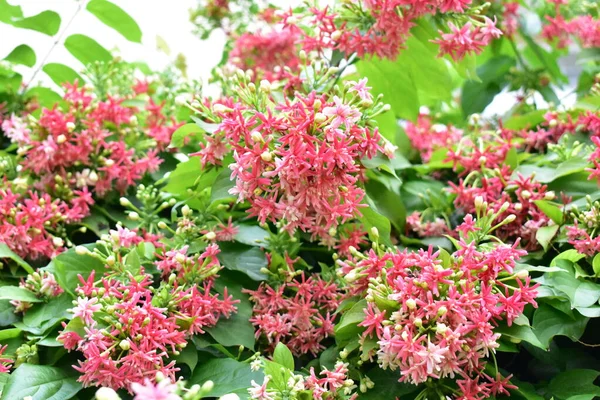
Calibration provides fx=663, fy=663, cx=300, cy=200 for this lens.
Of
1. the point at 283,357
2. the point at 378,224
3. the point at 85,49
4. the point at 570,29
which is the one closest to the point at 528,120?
the point at 570,29

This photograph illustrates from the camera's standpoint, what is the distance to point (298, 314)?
3.12ft

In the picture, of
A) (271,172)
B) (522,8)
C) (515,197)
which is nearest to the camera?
(271,172)

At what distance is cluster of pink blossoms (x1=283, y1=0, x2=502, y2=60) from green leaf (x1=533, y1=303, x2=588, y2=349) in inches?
17.2

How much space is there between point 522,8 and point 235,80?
1.10m

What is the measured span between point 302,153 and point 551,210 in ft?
1.42

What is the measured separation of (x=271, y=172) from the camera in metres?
0.82

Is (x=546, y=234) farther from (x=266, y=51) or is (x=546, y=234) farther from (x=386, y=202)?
(x=266, y=51)

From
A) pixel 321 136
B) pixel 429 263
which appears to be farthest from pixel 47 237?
pixel 429 263

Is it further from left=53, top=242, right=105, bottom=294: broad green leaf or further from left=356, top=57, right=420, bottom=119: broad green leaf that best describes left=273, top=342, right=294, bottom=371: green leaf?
left=356, top=57, right=420, bottom=119: broad green leaf

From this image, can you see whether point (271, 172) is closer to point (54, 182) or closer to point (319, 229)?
point (319, 229)

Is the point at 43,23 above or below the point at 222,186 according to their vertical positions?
above

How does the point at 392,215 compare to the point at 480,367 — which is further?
the point at 392,215

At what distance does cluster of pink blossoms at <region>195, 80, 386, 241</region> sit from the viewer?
82cm

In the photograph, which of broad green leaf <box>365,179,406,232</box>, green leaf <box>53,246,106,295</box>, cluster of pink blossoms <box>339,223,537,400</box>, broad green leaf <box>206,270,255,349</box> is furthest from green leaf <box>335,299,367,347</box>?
green leaf <box>53,246,106,295</box>
